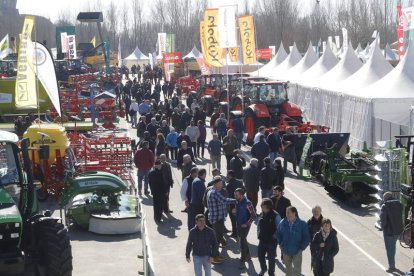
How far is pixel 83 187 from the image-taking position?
45.0 feet

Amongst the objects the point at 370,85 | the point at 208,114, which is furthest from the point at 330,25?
the point at 370,85

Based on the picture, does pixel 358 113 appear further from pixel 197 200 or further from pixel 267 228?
pixel 267 228

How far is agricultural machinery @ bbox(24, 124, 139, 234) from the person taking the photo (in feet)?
44.8

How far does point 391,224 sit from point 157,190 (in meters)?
5.20

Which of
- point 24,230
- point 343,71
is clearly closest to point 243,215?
point 24,230

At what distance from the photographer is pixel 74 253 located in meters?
12.5

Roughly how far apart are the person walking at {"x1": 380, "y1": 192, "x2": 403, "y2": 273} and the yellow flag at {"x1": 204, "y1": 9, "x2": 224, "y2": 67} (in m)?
18.4

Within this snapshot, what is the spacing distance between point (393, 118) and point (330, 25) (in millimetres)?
83902

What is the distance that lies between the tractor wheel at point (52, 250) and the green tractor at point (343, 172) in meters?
7.09

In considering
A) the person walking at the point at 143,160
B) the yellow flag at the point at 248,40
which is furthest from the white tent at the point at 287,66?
the person walking at the point at 143,160

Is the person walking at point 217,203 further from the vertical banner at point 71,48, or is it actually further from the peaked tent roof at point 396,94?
the vertical banner at point 71,48

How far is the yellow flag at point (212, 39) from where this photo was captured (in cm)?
2890

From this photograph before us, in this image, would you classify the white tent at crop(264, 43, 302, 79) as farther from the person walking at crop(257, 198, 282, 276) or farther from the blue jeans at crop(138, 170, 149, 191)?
the person walking at crop(257, 198, 282, 276)

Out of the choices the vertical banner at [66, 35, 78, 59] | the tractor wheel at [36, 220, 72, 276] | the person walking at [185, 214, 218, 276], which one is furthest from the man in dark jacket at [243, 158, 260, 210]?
the vertical banner at [66, 35, 78, 59]
